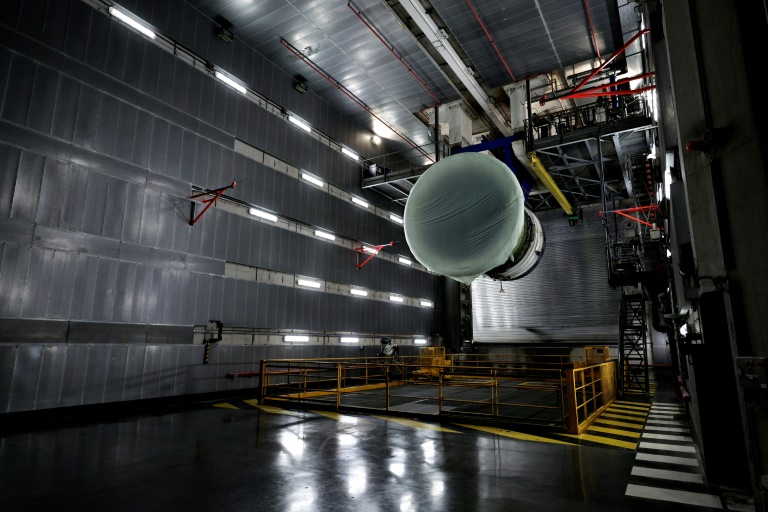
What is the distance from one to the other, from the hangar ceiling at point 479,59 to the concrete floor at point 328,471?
9.23m

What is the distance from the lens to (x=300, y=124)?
16.3 m

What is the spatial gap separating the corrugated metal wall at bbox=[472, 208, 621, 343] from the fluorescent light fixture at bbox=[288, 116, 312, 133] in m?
12.4

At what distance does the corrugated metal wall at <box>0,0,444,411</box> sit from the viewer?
8.84 meters

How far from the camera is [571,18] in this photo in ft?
42.5

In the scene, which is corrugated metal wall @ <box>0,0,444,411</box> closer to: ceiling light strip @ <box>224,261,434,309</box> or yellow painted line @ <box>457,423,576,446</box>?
ceiling light strip @ <box>224,261,434,309</box>

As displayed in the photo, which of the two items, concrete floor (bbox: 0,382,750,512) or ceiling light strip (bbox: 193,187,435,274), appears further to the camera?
ceiling light strip (bbox: 193,187,435,274)

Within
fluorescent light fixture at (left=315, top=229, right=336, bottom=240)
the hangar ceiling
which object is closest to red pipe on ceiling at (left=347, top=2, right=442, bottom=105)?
the hangar ceiling

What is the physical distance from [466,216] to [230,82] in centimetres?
1144

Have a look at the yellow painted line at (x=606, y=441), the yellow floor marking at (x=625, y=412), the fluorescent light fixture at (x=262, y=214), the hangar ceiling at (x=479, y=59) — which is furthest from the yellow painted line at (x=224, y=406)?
the hangar ceiling at (x=479, y=59)

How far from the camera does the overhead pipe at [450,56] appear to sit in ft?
36.9

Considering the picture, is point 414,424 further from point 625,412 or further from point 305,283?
point 305,283

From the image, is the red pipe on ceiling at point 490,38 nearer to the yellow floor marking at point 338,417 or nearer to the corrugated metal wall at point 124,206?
the corrugated metal wall at point 124,206

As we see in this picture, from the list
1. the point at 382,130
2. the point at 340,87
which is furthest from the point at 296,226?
the point at 382,130

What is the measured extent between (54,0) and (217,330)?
29.5ft
